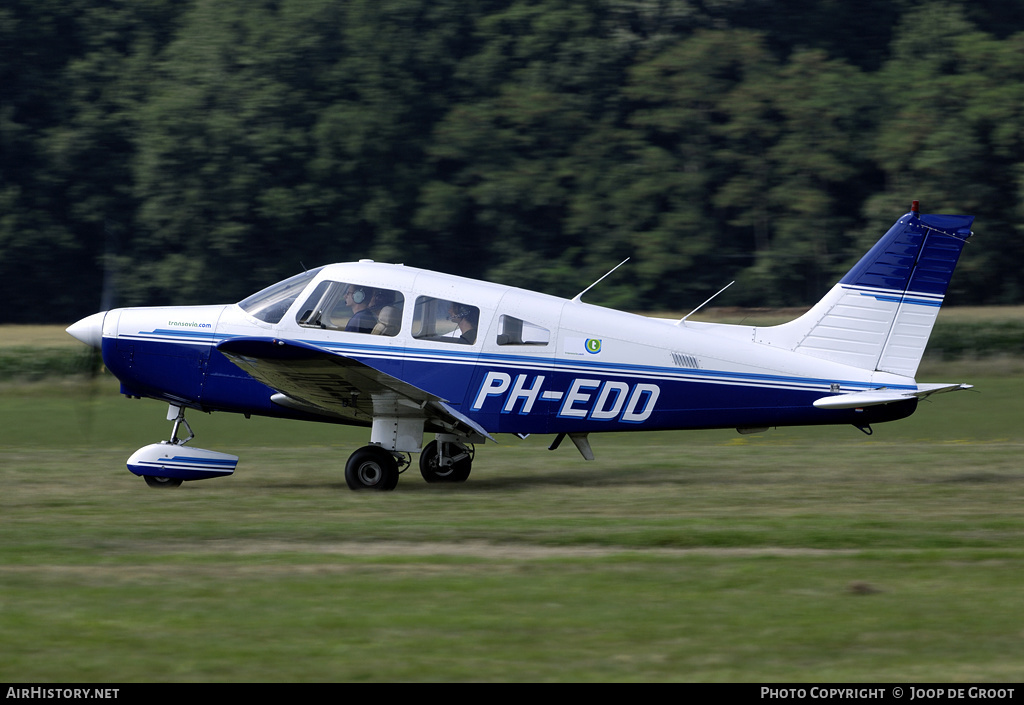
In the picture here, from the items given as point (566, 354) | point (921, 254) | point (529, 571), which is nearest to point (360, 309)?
point (566, 354)

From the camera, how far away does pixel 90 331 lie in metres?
11.3

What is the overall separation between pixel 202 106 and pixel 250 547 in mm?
30289

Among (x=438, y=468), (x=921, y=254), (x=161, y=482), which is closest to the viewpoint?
(x=921, y=254)

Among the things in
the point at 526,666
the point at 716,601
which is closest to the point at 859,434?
the point at 716,601

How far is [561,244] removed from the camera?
35062 millimetres

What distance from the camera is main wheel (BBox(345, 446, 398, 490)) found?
10.8 m

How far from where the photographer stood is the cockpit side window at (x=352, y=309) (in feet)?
35.8

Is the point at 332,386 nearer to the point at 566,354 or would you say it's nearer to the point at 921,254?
the point at 566,354

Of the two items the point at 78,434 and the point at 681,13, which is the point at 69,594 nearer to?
the point at 78,434

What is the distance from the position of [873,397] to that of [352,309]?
4.72m

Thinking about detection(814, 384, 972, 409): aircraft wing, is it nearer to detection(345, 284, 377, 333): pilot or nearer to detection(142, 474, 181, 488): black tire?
detection(345, 284, 377, 333): pilot
